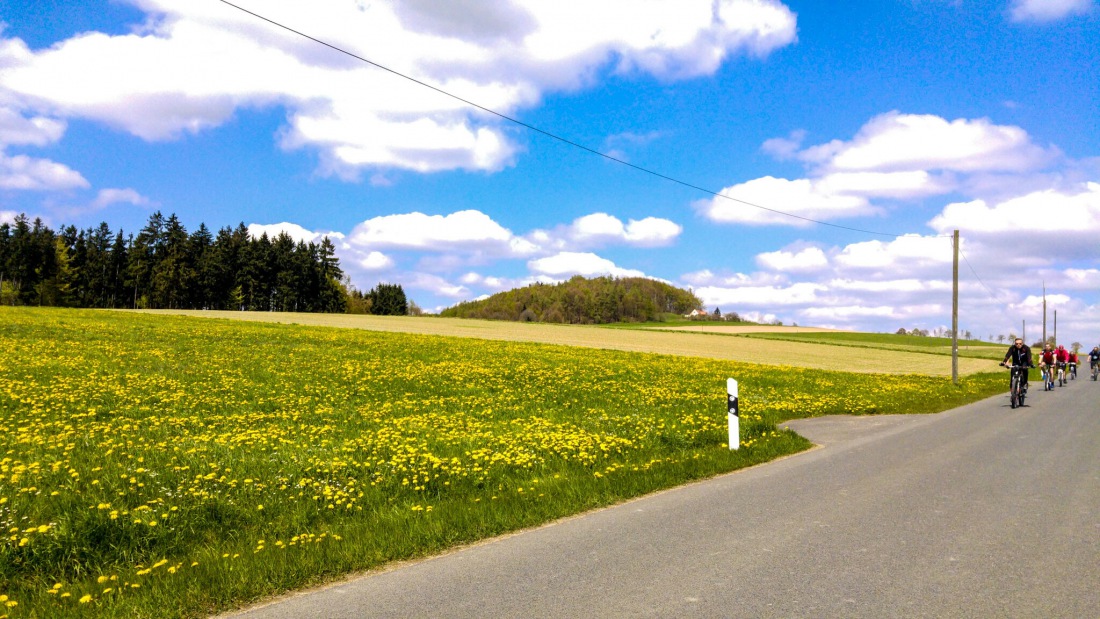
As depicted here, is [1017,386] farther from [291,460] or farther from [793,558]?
[291,460]

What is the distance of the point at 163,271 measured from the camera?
348ft

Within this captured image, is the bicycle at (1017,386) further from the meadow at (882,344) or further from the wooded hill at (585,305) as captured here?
the wooded hill at (585,305)

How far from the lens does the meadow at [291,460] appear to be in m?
5.76

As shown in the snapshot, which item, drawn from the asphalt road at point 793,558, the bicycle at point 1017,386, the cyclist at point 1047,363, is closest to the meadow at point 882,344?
the cyclist at point 1047,363

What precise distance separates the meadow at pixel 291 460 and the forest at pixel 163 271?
9071 cm

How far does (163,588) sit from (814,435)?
39.4 feet

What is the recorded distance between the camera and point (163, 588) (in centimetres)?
506

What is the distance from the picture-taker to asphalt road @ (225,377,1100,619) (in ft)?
14.9

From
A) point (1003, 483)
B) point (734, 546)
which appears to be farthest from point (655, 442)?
point (734, 546)

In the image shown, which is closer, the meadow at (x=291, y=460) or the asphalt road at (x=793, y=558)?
the asphalt road at (x=793, y=558)

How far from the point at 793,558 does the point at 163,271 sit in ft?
387

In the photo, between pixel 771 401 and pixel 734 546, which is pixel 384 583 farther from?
pixel 771 401

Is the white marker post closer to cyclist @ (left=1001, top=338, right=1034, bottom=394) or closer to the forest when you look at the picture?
cyclist @ (left=1001, top=338, right=1034, bottom=394)

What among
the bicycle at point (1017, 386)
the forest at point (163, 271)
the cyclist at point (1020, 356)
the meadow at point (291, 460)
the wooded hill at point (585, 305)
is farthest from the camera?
the wooded hill at point (585, 305)
